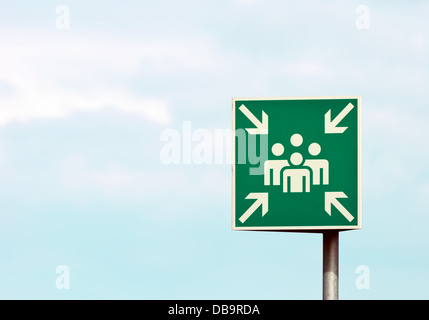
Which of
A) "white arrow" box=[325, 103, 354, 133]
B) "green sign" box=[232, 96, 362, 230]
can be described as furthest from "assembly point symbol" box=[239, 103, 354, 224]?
"white arrow" box=[325, 103, 354, 133]

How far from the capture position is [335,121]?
2742 centimetres

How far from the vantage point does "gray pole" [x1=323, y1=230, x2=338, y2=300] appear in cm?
2750

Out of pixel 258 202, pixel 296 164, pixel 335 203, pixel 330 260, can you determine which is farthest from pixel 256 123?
pixel 330 260

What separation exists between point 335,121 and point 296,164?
1.16m

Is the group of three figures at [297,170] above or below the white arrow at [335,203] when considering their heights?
above

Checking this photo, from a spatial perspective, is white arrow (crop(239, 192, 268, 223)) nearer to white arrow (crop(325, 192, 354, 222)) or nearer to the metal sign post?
the metal sign post

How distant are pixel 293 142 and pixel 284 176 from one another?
0.67 meters

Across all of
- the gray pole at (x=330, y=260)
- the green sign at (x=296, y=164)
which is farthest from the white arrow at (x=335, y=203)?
the gray pole at (x=330, y=260)

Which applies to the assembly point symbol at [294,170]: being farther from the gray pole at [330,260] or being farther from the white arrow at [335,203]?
the gray pole at [330,260]

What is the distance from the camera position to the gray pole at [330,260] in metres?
27.5
